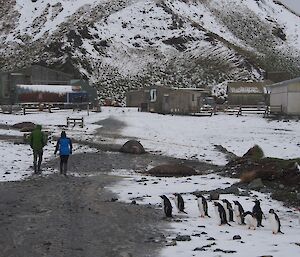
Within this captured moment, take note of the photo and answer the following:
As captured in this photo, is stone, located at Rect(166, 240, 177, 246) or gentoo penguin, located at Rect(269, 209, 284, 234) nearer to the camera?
stone, located at Rect(166, 240, 177, 246)

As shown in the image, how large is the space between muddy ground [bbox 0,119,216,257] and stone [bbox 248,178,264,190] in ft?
15.1

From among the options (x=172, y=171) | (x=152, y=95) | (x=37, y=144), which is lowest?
(x=172, y=171)

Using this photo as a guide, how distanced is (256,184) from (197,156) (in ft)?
34.0

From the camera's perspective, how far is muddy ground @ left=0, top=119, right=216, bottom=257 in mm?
10394

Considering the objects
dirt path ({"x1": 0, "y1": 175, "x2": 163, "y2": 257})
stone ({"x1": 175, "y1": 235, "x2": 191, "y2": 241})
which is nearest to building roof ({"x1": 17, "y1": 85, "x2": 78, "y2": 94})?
dirt path ({"x1": 0, "y1": 175, "x2": 163, "y2": 257})

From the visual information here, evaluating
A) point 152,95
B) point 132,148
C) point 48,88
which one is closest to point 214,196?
point 132,148

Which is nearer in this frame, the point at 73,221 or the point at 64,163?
the point at 73,221

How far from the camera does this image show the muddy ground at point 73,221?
1039 centimetres

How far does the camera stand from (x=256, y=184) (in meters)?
17.8

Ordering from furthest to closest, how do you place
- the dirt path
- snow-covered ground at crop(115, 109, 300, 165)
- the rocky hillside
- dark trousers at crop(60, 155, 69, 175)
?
the rocky hillside, snow-covered ground at crop(115, 109, 300, 165), dark trousers at crop(60, 155, 69, 175), the dirt path

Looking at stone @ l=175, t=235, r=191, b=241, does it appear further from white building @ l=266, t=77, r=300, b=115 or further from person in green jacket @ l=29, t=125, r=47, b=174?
white building @ l=266, t=77, r=300, b=115

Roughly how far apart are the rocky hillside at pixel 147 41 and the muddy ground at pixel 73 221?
6991 cm

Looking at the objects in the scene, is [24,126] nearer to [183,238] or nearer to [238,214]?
[238,214]

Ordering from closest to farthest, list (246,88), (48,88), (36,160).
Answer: (36,160)
(48,88)
(246,88)
